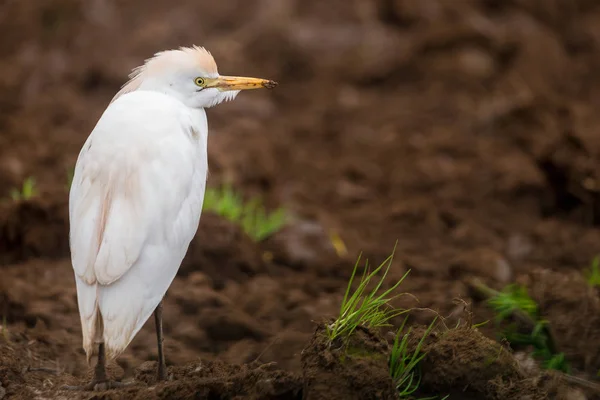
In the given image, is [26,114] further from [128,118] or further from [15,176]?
[128,118]

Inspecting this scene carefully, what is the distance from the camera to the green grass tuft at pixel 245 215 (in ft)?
23.6

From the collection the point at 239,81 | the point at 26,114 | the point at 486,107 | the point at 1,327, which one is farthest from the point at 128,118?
the point at 486,107

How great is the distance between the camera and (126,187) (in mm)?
4289

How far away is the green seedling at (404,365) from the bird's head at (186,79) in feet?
4.96

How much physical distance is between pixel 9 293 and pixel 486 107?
6.17m

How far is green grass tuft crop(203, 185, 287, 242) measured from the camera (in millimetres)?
7180

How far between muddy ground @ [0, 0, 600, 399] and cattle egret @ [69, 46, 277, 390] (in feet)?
1.21

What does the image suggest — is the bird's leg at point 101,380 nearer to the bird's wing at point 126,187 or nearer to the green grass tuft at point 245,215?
the bird's wing at point 126,187

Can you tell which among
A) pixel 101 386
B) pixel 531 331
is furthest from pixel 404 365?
pixel 531 331

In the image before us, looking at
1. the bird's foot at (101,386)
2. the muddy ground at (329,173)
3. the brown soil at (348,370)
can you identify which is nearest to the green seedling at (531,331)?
the muddy ground at (329,173)

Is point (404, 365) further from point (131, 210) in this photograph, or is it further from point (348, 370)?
point (131, 210)

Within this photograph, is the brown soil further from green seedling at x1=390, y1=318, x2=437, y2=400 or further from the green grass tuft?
the green grass tuft

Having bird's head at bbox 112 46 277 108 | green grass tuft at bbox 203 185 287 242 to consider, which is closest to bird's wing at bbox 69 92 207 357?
bird's head at bbox 112 46 277 108

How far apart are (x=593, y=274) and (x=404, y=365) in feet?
7.89
